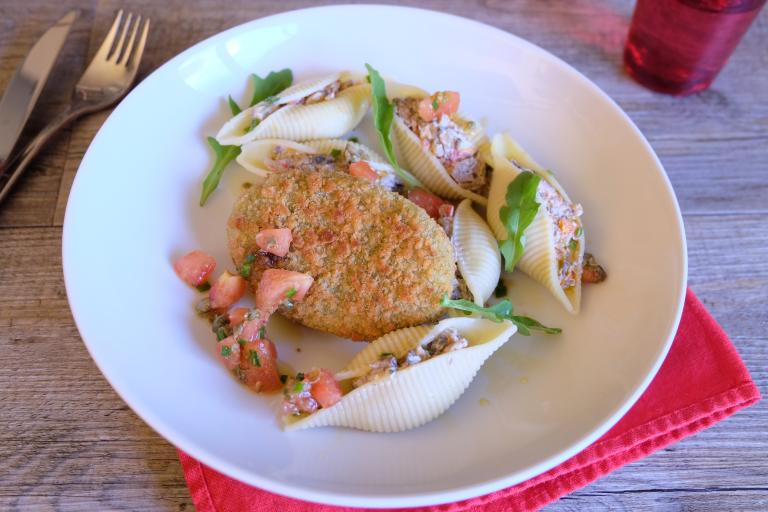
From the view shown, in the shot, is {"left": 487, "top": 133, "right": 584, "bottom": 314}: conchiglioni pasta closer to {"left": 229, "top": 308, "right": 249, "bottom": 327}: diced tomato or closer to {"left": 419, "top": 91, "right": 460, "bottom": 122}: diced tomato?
{"left": 419, "top": 91, "right": 460, "bottom": 122}: diced tomato

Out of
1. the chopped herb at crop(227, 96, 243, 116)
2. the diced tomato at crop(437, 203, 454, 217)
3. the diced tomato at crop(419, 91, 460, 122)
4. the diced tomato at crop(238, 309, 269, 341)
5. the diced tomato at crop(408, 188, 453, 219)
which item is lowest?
the diced tomato at crop(238, 309, 269, 341)

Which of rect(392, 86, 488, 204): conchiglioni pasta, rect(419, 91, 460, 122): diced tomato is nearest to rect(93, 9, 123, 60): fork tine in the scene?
rect(392, 86, 488, 204): conchiglioni pasta

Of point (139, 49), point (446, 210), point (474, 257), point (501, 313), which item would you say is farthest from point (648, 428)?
point (139, 49)

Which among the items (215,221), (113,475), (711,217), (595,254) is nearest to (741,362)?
(595,254)

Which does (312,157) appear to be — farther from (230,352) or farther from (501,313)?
(501,313)

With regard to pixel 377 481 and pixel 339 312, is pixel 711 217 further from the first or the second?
pixel 377 481
